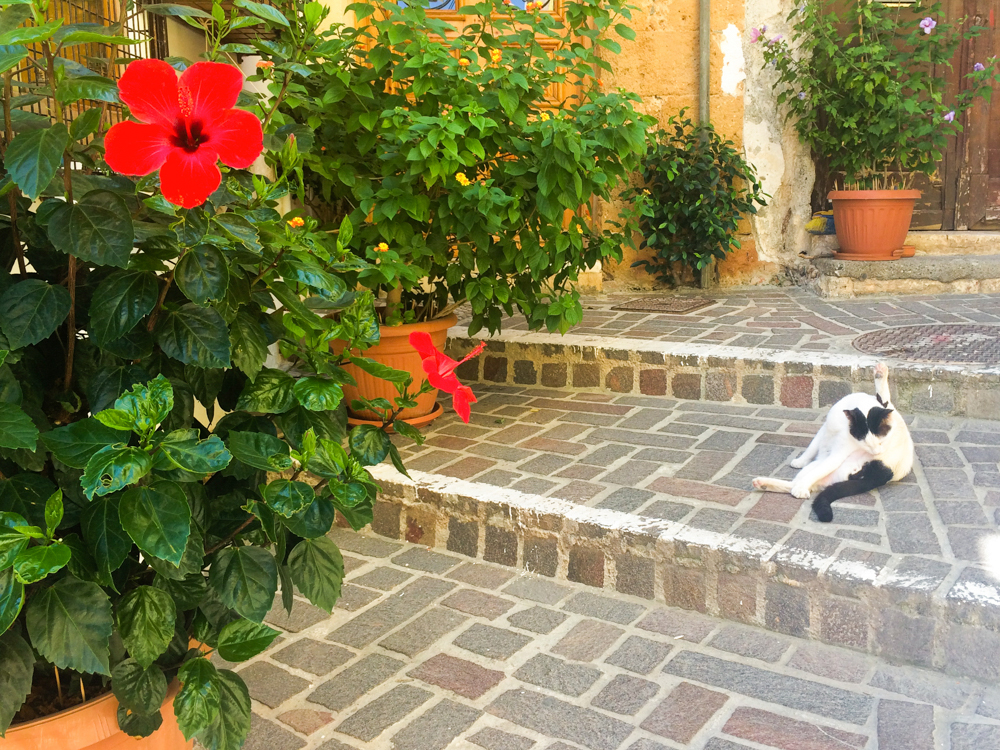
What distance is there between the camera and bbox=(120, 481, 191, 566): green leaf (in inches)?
40.5

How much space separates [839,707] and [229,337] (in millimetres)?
1798

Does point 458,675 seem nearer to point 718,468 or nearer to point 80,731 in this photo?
point 80,731

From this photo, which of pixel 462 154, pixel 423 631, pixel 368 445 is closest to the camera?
pixel 368 445

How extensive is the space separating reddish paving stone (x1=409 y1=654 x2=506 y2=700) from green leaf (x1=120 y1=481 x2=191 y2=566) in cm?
144

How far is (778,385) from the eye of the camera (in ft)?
13.7

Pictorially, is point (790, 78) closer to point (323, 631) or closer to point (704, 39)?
point (704, 39)

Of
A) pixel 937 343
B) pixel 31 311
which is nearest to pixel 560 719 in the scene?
pixel 31 311

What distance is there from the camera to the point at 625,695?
2275 mm

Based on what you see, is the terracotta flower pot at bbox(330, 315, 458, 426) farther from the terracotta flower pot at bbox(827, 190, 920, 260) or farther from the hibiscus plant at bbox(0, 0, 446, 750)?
the terracotta flower pot at bbox(827, 190, 920, 260)

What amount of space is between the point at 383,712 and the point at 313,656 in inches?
15.4

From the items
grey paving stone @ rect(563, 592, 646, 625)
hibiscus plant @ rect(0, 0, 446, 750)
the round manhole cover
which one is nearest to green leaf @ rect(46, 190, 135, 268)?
hibiscus plant @ rect(0, 0, 446, 750)

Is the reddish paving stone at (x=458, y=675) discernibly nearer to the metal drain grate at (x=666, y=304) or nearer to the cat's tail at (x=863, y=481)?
the cat's tail at (x=863, y=481)

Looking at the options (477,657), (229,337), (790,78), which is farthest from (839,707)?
(790,78)

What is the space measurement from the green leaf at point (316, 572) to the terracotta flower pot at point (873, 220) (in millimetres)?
5490
